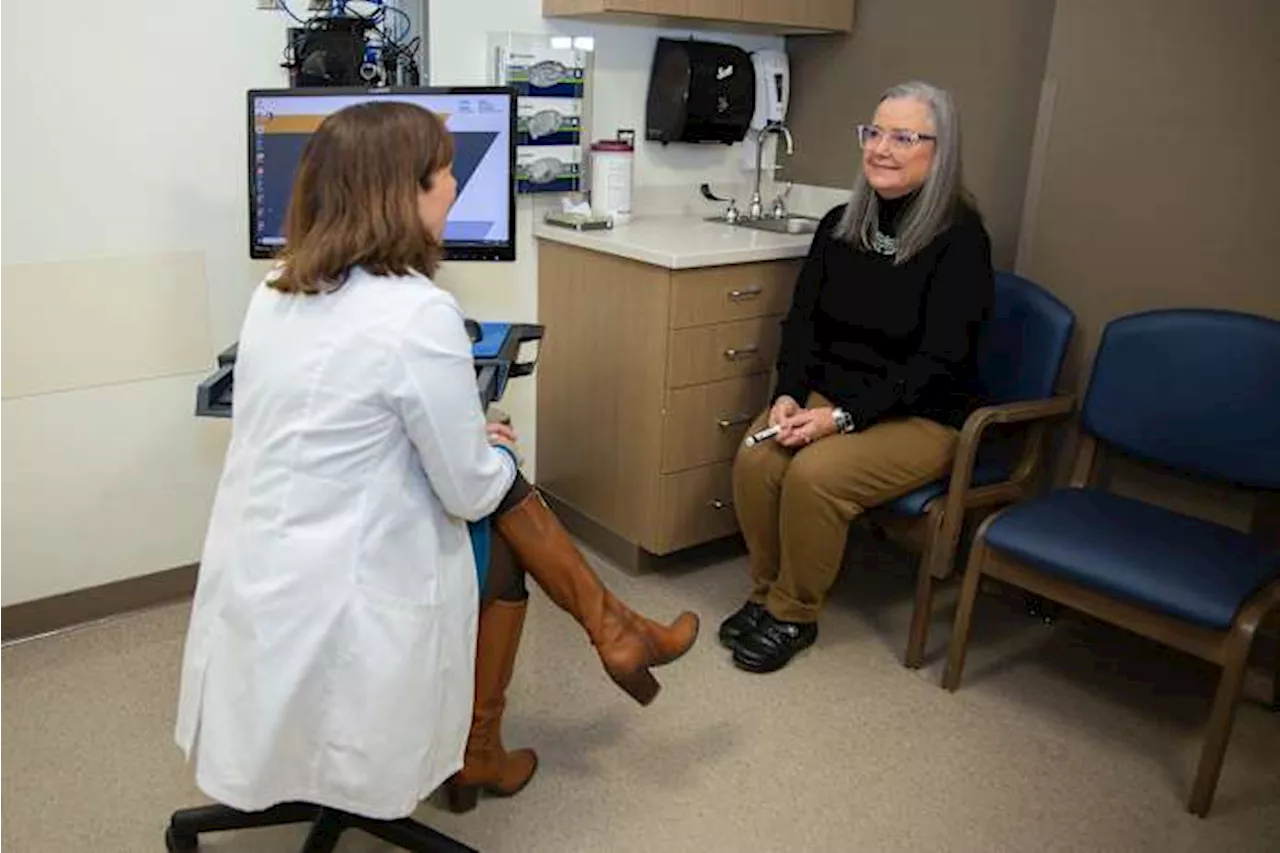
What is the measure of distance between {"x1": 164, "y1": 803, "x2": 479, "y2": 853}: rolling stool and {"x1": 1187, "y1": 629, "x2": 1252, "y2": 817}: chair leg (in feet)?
4.53

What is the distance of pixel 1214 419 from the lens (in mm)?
2268

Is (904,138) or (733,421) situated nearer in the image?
(904,138)

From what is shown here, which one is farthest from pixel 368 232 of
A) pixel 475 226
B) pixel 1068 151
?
pixel 1068 151

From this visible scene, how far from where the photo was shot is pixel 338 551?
1387 mm

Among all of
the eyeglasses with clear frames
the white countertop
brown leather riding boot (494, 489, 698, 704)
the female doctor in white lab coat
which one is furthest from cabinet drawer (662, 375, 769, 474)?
the female doctor in white lab coat

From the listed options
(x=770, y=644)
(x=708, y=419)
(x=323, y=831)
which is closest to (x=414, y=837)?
(x=323, y=831)

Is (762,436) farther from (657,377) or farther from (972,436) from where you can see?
(972,436)

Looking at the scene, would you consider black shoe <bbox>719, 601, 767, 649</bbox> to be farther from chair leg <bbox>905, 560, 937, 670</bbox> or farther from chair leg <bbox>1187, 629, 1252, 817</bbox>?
chair leg <bbox>1187, 629, 1252, 817</bbox>

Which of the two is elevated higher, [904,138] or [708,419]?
[904,138]

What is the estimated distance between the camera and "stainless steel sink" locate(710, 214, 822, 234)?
3.07 metres

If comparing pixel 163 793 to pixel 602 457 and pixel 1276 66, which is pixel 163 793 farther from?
pixel 1276 66

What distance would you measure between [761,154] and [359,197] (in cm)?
225

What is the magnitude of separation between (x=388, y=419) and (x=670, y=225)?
71.8 inches

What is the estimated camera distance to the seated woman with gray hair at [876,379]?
237cm
